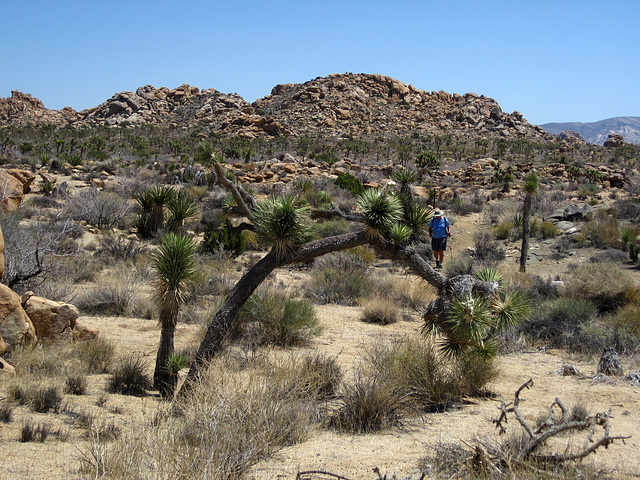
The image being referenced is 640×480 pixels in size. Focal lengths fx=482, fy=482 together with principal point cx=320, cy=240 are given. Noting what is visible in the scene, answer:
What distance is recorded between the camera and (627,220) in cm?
2191

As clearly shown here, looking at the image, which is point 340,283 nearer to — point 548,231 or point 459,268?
point 459,268

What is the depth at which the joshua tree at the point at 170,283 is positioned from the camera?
6254 mm

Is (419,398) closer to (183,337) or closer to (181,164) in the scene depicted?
(183,337)

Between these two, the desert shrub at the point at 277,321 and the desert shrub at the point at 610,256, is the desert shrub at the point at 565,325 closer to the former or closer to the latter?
Result: the desert shrub at the point at 277,321

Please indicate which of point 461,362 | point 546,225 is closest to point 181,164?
point 546,225

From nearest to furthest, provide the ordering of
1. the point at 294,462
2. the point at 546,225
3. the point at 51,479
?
1. the point at 51,479
2. the point at 294,462
3. the point at 546,225

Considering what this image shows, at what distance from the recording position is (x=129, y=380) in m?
6.57

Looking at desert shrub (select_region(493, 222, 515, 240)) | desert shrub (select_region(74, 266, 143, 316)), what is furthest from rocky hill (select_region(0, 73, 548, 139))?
desert shrub (select_region(74, 266, 143, 316))

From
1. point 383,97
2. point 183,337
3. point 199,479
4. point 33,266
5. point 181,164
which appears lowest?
point 183,337

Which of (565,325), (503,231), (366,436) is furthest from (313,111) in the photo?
(366,436)

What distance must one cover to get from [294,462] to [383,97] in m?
85.0

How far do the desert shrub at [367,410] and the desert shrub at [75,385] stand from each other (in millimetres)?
3191

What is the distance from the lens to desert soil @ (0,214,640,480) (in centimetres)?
406

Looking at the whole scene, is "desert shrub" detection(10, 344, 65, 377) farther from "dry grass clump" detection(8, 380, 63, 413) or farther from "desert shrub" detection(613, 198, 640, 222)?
"desert shrub" detection(613, 198, 640, 222)
